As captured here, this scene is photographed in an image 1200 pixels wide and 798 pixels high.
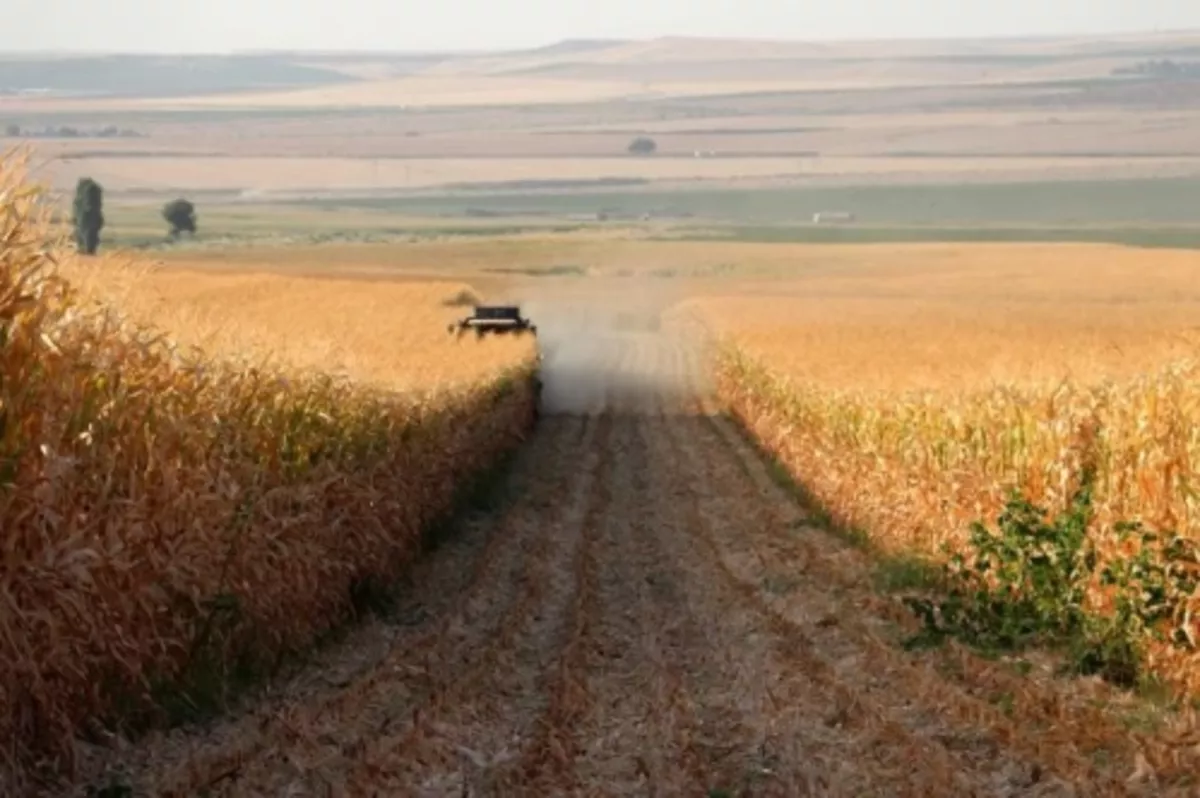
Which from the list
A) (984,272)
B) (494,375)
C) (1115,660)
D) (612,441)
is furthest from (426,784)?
(984,272)

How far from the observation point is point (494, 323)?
147 feet

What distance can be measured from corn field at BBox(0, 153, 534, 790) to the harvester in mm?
26636

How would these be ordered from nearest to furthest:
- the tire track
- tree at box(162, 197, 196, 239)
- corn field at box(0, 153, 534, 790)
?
1. corn field at box(0, 153, 534, 790)
2. the tire track
3. tree at box(162, 197, 196, 239)

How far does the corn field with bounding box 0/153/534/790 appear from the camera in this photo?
1005 cm

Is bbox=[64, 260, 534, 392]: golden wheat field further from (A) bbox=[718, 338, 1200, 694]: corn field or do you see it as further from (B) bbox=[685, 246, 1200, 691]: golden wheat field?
(A) bbox=[718, 338, 1200, 694]: corn field

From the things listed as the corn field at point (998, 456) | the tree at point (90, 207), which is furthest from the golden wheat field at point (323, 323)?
the tree at point (90, 207)

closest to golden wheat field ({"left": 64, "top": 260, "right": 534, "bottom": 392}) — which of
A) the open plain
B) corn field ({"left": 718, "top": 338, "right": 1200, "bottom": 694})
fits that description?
the open plain

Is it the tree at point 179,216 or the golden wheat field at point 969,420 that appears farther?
the tree at point 179,216

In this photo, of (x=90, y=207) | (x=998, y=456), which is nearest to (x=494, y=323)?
(x=998, y=456)

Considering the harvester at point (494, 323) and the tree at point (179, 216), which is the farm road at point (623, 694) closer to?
the harvester at point (494, 323)

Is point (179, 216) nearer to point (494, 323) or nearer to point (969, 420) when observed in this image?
point (494, 323)

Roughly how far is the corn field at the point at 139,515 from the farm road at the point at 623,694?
0.43 m

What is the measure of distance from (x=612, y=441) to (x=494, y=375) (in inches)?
199

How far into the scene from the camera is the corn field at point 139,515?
1005 centimetres
